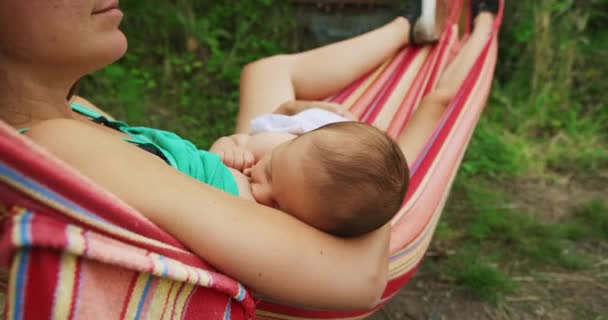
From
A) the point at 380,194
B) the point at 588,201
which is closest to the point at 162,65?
the point at 588,201

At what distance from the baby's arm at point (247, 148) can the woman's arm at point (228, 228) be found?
445 mm

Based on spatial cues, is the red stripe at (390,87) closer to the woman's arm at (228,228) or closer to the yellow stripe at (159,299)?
the woman's arm at (228,228)

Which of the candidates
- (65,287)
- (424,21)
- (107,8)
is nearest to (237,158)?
(107,8)

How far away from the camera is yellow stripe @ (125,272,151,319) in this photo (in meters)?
0.75

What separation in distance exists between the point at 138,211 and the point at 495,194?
207cm

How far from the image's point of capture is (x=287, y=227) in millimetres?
887

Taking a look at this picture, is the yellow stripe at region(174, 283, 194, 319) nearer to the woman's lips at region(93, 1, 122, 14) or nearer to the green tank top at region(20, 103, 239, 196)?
the green tank top at region(20, 103, 239, 196)

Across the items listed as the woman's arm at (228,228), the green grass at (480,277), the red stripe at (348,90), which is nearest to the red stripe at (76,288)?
the woman's arm at (228,228)

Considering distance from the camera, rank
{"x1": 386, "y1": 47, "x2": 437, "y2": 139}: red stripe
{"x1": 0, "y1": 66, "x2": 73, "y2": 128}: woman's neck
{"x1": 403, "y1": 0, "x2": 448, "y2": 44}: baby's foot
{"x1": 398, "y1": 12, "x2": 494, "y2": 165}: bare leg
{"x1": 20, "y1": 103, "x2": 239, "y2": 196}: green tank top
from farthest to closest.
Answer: {"x1": 403, "y1": 0, "x2": 448, "y2": 44}: baby's foot, {"x1": 386, "y1": 47, "x2": 437, "y2": 139}: red stripe, {"x1": 398, "y1": 12, "x2": 494, "y2": 165}: bare leg, {"x1": 20, "y1": 103, "x2": 239, "y2": 196}: green tank top, {"x1": 0, "y1": 66, "x2": 73, "y2": 128}: woman's neck

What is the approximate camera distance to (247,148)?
144 centimetres

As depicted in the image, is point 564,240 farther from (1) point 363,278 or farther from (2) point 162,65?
(2) point 162,65

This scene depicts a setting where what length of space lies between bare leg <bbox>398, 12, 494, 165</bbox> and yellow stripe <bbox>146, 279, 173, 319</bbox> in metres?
0.89

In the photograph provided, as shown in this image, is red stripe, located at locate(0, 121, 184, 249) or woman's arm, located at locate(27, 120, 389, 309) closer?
red stripe, located at locate(0, 121, 184, 249)

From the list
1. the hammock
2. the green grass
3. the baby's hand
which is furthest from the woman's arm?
the green grass
